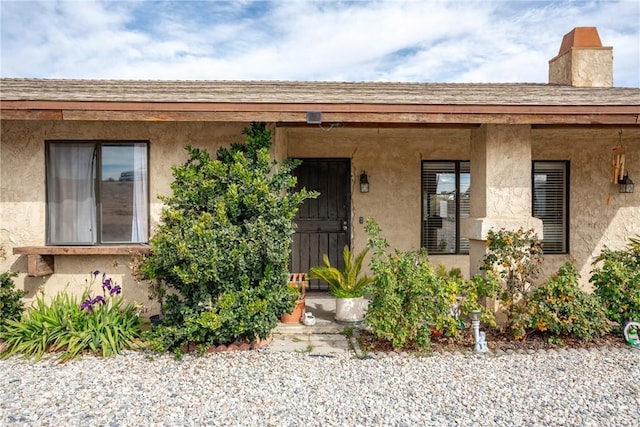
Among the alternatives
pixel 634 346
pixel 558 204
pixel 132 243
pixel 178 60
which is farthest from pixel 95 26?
pixel 634 346

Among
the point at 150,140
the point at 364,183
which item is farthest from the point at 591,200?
the point at 150,140

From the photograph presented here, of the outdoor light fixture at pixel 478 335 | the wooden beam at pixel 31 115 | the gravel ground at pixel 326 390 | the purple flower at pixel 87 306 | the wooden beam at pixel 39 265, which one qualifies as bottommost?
the gravel ground at pixel 326 390

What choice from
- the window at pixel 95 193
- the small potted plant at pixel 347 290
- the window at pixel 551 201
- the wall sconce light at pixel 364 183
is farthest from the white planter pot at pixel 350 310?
the window at pixel 551 201

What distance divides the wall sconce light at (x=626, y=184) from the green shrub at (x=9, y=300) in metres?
9.29

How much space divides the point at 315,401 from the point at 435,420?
96 centimetres

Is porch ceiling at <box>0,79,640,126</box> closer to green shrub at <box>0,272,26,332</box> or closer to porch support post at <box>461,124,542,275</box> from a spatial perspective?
porch support post at <box>461,124,542,275</box>

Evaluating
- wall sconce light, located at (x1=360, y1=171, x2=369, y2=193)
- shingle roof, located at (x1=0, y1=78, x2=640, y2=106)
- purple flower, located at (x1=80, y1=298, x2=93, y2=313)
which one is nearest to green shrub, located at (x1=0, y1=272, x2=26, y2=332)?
purple flower, located at (x1=80, y1=298, x2=93, y2=313)

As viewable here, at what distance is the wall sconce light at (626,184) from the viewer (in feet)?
22.2

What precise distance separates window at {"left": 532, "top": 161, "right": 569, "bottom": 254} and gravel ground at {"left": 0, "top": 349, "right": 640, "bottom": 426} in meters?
3.11

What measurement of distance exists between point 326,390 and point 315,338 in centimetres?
140

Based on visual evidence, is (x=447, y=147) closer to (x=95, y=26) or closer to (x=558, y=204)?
(x=558, y=204)

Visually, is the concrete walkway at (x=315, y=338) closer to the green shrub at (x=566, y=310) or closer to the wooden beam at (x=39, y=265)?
the green shrub at (x=566, y=310)

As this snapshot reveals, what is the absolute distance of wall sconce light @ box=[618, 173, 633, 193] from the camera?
677cm

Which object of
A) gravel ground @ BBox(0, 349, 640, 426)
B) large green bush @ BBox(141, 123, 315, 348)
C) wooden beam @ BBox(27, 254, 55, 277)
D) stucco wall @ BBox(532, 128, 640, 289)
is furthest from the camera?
stucco wall @ BBox(532, 128, 640, 289)
